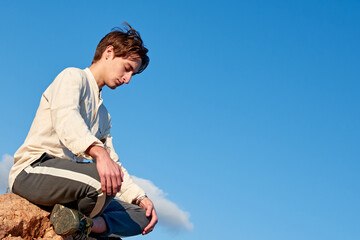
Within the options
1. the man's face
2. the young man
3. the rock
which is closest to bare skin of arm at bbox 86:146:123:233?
the young man

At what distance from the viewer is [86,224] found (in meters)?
4.18

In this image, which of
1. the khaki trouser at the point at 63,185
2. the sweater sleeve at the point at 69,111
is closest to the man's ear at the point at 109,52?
the sweater sleeve at the point at 69,111

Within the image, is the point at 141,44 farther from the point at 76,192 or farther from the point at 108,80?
the point at 76,192

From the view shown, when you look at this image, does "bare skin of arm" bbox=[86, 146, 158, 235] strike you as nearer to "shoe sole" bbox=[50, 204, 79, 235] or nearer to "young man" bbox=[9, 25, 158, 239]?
"young man" bbox=[9, 25, 158, 239]

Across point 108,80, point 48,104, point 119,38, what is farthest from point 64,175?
point 119,38

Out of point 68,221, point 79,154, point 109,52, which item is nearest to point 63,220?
point 68,221

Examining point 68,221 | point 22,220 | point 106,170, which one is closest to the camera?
point 106,170

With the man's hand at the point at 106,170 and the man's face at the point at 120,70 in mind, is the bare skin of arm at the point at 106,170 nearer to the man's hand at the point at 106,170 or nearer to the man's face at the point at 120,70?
the man's hand at the point at 106,170

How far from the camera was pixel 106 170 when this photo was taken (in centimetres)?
371

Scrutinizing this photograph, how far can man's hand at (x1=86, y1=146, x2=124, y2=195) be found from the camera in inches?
146

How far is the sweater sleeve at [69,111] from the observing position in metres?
3.83

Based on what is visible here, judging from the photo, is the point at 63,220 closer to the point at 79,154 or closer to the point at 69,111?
the point at 79,154

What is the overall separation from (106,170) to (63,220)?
0.84 meters

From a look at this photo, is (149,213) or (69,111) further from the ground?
(69,111)
